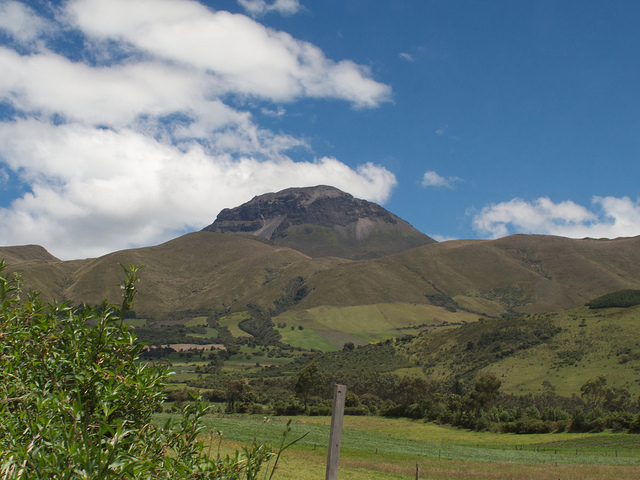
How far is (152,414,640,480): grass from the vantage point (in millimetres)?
32062

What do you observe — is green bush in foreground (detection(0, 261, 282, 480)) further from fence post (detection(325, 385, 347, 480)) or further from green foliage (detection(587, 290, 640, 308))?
green foliage (detection(587, 290, 640, 308))

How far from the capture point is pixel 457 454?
4875 cm

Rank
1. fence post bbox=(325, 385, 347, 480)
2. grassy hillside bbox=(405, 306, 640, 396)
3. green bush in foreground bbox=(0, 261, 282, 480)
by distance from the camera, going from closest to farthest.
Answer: green bush in foreground bbox=(0, 261, 282, 480) < fence post bbox=(325, 385, 347, 480) < grassy hillside bbox=(405, 306, 640, 396)

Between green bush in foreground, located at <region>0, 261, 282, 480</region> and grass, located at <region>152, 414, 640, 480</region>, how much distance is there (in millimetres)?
12343

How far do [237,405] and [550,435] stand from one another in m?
55.4

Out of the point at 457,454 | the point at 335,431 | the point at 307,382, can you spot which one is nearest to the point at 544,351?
the point at 307,382

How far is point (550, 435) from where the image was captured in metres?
66.5

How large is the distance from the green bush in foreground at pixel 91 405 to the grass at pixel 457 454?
12.3 metres

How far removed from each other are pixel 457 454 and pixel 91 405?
1985 inches

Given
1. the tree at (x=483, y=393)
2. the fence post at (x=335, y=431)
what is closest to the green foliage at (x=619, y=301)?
the tree at (x=483, y=393)

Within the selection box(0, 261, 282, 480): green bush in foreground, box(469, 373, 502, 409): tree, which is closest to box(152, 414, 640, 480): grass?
box(469, 373, 502, 409): tree

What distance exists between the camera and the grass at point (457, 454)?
32.1 metres

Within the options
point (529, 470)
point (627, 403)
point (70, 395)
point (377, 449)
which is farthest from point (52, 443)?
point (627, 403)

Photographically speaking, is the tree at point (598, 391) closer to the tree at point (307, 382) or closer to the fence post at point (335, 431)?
the tree at point (307, 382)
